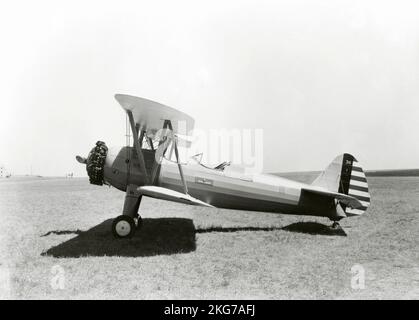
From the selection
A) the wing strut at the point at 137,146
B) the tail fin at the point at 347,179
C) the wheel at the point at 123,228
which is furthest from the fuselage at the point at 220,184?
the wheel at the point at 123,228

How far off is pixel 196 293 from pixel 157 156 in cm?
399

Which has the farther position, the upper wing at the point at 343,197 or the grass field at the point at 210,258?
the upper wing at the point at 343,197

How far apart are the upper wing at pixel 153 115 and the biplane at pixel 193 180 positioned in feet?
0.07

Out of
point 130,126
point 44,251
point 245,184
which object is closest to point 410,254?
point 245,184

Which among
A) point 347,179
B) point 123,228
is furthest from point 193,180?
point 347,179

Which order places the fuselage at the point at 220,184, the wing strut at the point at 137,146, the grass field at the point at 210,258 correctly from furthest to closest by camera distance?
the fuselage at the point at 220,184, the wing strut at the point at 137,146, the grass field at the point at 210,258

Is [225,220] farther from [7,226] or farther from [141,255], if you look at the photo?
[7,226]

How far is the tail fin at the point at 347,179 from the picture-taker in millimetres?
8664

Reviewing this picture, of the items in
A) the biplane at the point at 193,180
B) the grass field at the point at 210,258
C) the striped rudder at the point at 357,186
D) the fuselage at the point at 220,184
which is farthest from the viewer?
the striped rudder at the point at 357,186

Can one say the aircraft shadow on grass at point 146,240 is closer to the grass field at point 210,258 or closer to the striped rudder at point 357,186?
the grass field at point 210,258

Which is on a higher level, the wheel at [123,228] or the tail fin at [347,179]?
the tail fin at [347,179]

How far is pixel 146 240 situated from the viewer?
7492 millimetres

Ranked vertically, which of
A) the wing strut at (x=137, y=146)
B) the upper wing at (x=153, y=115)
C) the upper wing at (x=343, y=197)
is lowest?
the upper wing at (x=343, y=197)

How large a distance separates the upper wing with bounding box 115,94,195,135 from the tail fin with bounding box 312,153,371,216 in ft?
12.7
